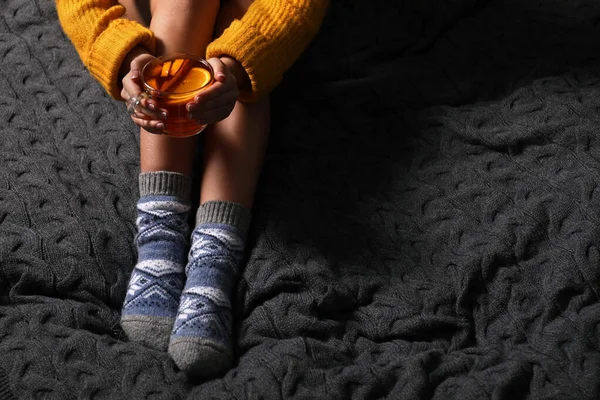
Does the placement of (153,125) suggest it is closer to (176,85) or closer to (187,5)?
(176,85)

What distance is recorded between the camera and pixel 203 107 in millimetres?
1103

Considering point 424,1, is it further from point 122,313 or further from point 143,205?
point 122,313

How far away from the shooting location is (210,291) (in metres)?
1.12

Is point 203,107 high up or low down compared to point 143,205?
up

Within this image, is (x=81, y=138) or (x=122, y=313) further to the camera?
(x=81, y=138)

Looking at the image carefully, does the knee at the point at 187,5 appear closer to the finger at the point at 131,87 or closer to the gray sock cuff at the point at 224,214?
the finger at the point at 131,87

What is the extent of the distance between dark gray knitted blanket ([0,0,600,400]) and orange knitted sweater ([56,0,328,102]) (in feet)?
0.42

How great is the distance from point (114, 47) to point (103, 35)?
0.04 metres

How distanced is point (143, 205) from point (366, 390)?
429 millimetres

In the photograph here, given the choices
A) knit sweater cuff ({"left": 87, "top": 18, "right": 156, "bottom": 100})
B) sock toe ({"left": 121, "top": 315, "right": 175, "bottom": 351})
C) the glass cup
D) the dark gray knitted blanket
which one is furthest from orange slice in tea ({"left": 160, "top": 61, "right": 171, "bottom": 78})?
sock toe ({"left": 121, "top": 315, "right": 175, "bottom": 351})

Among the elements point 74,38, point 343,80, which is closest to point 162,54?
point 74,38

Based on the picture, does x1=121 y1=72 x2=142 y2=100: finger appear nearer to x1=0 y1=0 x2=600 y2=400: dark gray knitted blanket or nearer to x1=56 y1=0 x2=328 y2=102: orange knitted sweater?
x1=56 y1=0 x2=328 y2=102: orange knitted sweater

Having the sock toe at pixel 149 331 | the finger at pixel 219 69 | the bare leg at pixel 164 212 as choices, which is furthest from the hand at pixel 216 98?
the sock toe at pixel 149 331

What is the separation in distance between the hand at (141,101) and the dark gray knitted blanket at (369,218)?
0.18 meters
